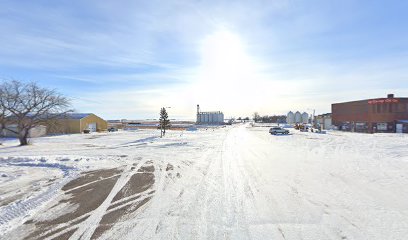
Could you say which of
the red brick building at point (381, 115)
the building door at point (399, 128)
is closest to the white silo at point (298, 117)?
the red brick building at point (381, 115)

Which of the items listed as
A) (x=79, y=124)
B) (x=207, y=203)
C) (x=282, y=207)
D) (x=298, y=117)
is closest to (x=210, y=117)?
(x=298, y=117)

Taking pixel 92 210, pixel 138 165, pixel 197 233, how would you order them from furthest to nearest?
pixel 138 165 → pixel 92 210 → pixel 197 233

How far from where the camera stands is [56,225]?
246 inches

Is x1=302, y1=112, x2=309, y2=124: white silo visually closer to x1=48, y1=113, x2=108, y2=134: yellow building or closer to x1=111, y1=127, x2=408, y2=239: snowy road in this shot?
x1=48, y1=113, x2=108, y2=134: yellow building

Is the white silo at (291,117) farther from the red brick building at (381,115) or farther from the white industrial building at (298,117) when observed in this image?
the red brick building at (381,115)

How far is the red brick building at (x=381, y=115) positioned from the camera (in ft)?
179

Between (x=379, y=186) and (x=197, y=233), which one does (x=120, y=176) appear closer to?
(x=197, y=233)

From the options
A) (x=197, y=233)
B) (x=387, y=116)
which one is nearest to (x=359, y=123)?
(x=387, y=116)

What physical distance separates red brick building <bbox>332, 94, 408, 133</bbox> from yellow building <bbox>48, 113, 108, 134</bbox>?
6200 cm

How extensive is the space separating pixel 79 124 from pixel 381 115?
6524 cm

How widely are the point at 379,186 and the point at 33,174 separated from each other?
14728 millimetres

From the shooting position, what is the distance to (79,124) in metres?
60.4

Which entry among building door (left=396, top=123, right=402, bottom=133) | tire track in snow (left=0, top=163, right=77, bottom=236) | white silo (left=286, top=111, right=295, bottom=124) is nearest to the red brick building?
building door (left=396, top=123, right=402, bottom=133)

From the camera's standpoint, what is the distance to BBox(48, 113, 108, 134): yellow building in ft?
194
